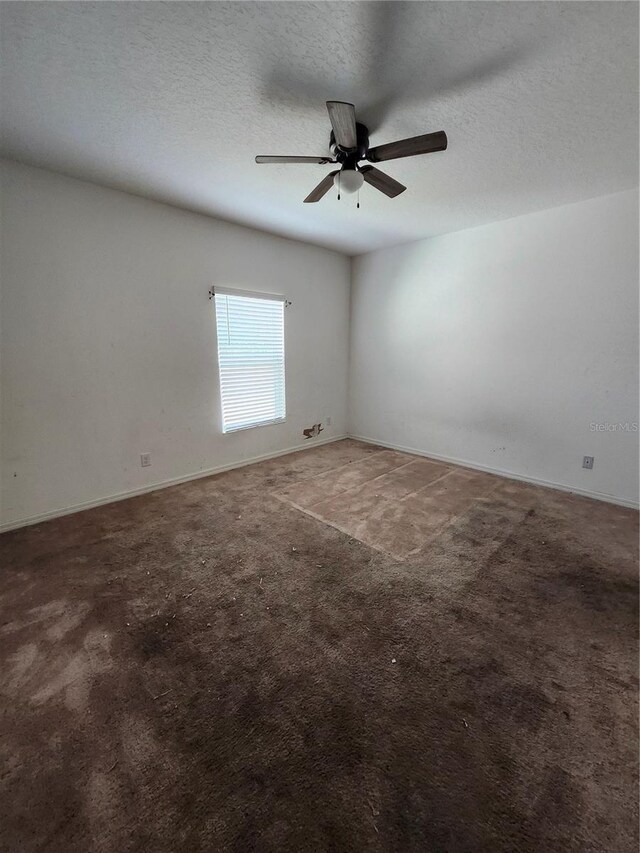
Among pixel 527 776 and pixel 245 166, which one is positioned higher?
pixel 245 166

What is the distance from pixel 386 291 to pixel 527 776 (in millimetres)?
4414

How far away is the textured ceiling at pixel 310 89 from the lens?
130cm

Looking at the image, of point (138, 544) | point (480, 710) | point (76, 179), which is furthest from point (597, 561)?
point (76, 179)

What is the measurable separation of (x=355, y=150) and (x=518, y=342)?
2.48m

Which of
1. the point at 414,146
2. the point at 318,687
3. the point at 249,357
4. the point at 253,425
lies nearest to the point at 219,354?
the point at 249,357

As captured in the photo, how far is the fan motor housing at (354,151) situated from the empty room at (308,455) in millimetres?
26

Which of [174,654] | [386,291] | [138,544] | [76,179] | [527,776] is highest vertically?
[76,179]

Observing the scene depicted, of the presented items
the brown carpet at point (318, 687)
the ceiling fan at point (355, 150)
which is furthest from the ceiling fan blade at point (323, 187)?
the brown carpet at point (318, 687)

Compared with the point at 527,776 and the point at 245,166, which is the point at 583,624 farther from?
the point at 245,166

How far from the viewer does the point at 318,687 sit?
4.55 ft

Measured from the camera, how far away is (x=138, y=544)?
2.37m
